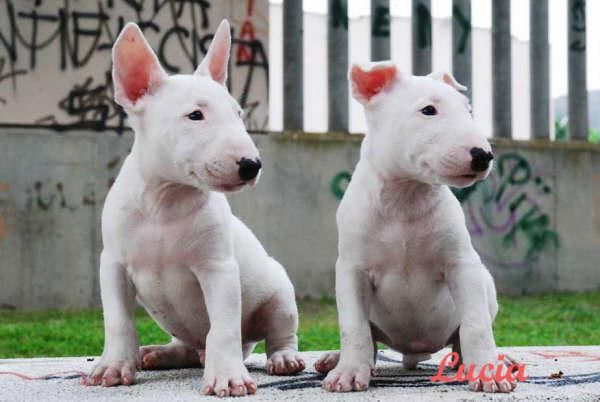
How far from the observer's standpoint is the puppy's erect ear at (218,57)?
3.66 m

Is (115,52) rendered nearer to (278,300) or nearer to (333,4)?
(278,300)

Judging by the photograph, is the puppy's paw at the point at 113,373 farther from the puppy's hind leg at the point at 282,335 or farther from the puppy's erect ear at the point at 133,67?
the puppy's erect ear at the point at 133,67

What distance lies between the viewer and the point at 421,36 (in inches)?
412

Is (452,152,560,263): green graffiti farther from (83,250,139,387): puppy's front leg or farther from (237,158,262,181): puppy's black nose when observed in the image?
(237,158,262,181): puppy's black nose

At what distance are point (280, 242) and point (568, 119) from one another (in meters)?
4.23

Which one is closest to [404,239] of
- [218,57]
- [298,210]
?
[218,57]

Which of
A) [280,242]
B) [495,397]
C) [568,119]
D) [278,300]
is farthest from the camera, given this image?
[568,119]

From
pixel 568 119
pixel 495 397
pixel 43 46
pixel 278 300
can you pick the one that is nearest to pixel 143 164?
pixel 278 300

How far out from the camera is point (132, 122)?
354 centimetres

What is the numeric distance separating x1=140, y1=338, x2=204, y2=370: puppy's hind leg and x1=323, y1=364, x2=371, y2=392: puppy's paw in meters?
0.88

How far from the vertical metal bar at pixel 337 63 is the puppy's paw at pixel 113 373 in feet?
22.3

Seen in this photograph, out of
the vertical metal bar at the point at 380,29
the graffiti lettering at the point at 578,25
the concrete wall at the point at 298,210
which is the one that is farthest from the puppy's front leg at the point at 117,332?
the graffiti lettering at the point at 578,25

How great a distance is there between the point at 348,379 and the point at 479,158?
0.97m

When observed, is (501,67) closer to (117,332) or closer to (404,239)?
(404,239)
